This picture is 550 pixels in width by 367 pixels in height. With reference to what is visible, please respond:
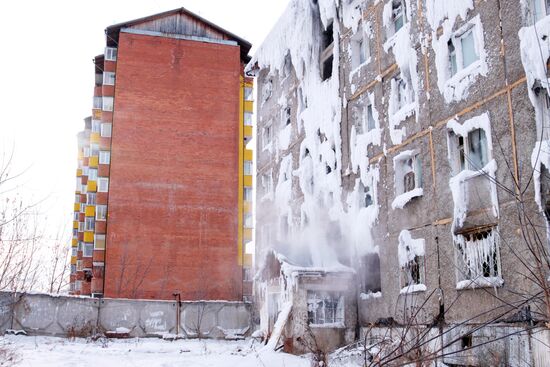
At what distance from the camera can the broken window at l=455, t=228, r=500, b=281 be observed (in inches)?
522

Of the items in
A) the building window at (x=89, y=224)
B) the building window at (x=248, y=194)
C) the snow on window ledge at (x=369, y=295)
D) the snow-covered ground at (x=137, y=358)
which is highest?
the building window at (x=248, y=194)

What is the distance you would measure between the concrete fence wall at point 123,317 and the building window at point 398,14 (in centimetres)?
1726

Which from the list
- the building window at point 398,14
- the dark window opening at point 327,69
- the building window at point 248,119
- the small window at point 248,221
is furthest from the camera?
the building window at point 248,119

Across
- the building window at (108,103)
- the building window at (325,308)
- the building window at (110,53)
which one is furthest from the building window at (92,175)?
the building window at (325,308)

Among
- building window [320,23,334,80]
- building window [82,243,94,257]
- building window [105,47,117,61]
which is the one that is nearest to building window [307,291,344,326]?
building window [320,23,334,80]

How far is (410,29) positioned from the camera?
1708 centimetres

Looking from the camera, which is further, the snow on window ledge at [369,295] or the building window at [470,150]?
the snow on window ledge at [369,295]

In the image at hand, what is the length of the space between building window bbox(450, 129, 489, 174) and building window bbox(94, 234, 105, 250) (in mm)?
30995

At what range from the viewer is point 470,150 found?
14.5 m

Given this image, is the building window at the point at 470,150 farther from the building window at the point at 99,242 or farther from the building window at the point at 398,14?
Result: the building window at the point at 99,242

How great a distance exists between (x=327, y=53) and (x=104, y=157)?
960 inches

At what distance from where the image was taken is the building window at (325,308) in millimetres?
18703

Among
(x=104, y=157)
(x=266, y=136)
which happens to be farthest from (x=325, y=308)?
(x=104, y=157)

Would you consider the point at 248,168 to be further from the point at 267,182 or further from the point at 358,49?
the point at 358,49
